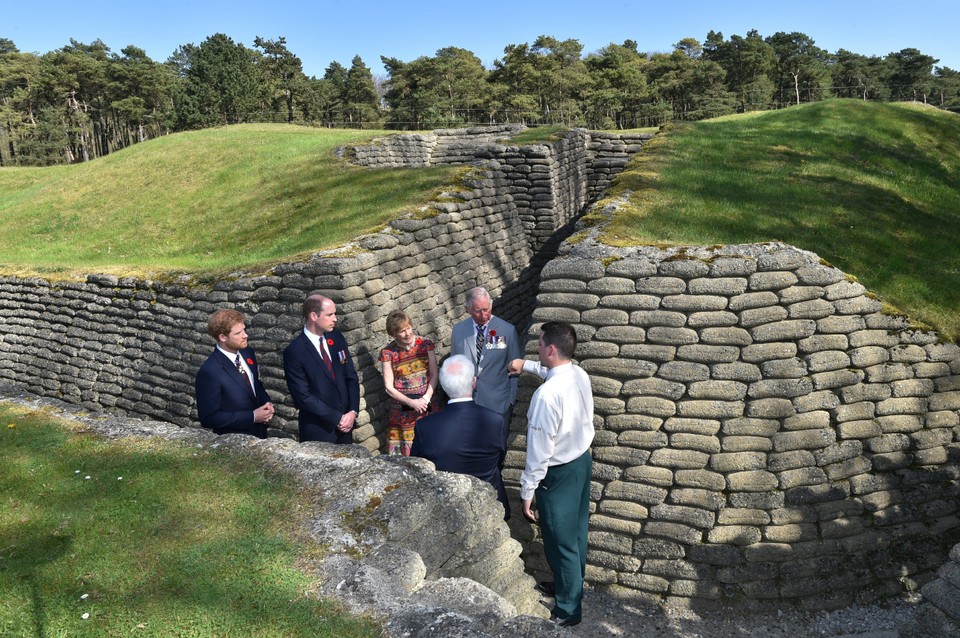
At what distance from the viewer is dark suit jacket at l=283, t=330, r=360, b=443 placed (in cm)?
561

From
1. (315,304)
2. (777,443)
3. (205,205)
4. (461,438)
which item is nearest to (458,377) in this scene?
(461,438)

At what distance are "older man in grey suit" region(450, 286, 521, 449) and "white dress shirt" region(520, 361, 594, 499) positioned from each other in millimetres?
1466

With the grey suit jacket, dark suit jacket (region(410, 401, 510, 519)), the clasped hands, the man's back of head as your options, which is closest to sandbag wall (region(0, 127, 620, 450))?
the grey suit jacket

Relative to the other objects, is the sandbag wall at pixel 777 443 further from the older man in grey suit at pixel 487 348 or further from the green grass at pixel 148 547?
the green grass at pixel 148 547

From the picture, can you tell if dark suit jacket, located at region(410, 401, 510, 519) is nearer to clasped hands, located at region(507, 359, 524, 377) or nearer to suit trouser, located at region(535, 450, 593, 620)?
suit trouser, located at region(535, 450, 593, 620)

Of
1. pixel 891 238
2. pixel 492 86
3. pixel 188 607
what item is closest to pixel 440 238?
pixel 891 238

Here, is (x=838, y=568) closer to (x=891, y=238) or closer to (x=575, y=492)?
(x=575, y=492)

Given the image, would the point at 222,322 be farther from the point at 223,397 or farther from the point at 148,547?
the point at 148,547

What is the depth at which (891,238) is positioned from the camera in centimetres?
758

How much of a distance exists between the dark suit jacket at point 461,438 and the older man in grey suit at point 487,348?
1.19m

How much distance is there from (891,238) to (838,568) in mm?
4417

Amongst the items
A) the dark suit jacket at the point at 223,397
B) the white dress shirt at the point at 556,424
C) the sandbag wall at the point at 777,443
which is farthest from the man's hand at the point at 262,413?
the sandbag wall at the point at 777,443

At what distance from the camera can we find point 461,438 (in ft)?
14.8

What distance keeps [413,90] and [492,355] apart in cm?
5589
